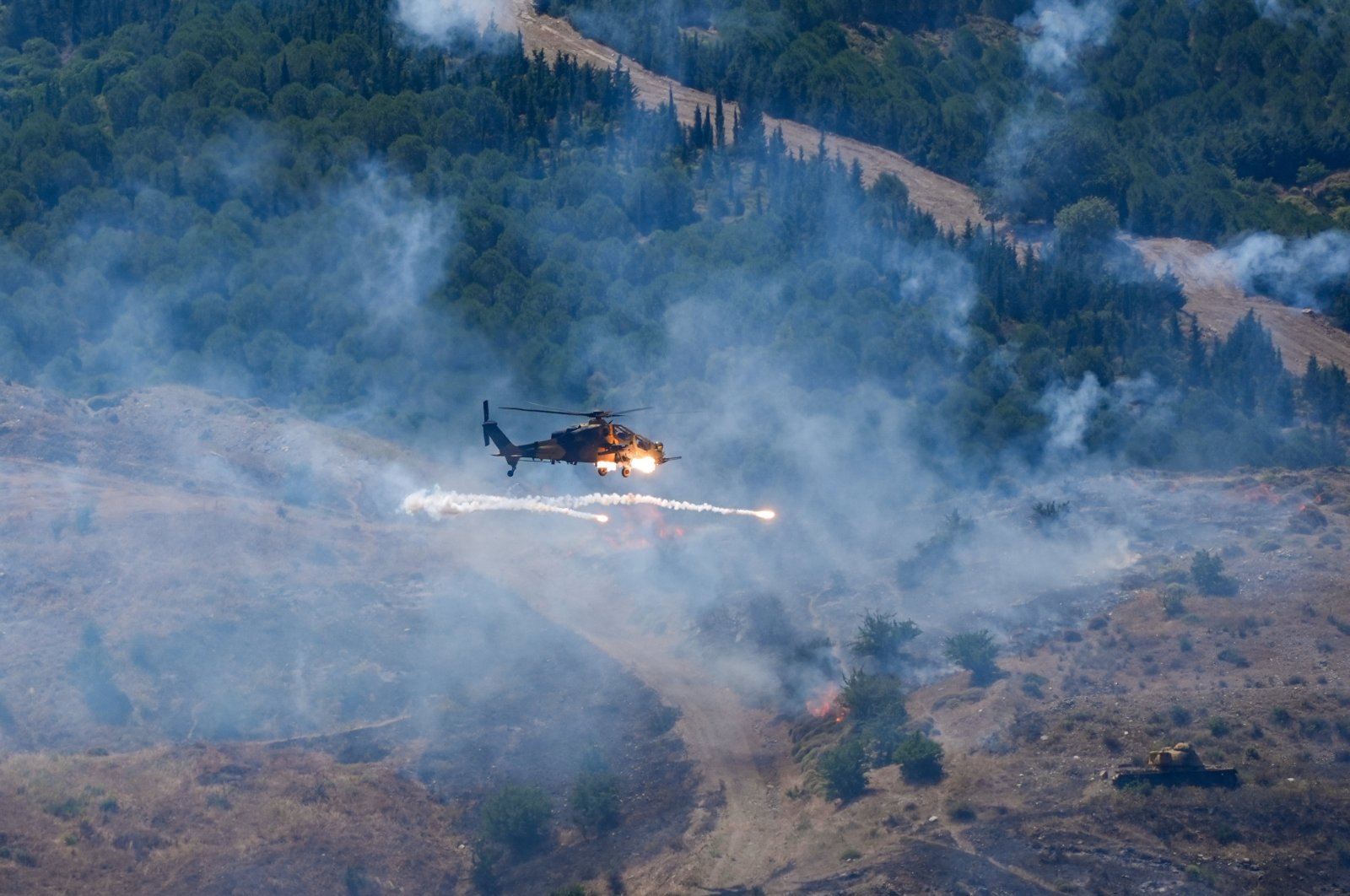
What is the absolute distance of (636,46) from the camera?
170m

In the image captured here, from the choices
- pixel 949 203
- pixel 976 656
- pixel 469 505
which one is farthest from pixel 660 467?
pixel 949 203

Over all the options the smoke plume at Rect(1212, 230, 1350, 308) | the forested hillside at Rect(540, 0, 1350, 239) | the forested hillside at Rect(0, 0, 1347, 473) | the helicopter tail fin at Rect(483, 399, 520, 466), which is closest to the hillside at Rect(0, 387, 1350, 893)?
the forested hillside at Rect(0, 0, 1347, 473)

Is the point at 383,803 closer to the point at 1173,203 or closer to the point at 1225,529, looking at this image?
the point at 1225,529

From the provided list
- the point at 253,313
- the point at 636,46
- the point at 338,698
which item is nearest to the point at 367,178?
the point at 253,313

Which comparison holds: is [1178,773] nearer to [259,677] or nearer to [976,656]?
[976,656]

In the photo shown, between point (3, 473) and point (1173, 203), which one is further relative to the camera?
point (1173, 203)

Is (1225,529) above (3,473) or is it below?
above

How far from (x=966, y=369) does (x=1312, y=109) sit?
61.1m

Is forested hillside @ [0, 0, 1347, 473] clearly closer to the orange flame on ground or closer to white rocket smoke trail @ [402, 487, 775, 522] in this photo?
white rocket smoke trail @ [402, 487, 775, 522]

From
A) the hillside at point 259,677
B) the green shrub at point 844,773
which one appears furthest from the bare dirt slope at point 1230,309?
the hillside at point 259,677

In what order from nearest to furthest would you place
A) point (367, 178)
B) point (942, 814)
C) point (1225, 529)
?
point (942, 814) < point (1225, 529) < point (367, 178)

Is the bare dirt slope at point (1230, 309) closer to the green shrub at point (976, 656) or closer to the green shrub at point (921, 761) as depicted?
the green shrub at point (976, 656)

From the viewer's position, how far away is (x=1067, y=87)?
171 meters

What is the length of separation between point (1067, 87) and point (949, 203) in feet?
95.7
